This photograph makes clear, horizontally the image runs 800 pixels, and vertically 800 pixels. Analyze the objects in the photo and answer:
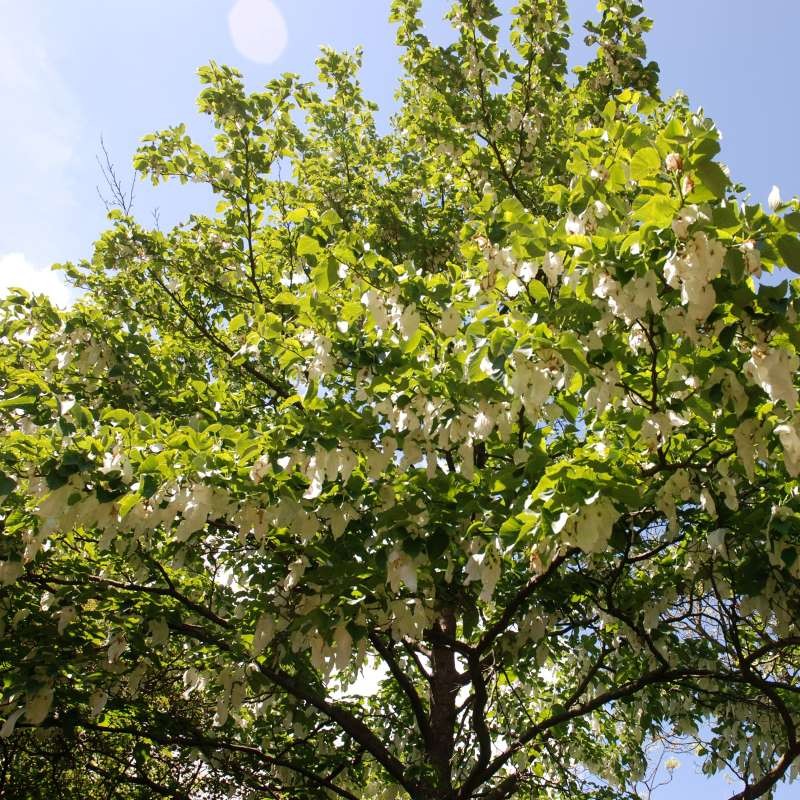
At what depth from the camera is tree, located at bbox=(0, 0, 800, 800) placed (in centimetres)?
288

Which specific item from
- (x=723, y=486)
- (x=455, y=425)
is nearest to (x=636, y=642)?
(x=723, y=486)

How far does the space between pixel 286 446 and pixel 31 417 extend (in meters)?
1.59

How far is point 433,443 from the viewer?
374cm

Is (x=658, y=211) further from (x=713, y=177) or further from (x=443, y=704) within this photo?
(x=443, y=704)

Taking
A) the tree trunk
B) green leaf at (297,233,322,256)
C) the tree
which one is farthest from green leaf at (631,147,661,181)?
the tree trunk

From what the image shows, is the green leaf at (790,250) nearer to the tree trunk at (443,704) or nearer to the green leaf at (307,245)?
the green leaf at (307,245)

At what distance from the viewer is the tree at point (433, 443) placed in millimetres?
2885

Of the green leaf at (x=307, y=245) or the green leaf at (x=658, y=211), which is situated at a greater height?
the green leaf at (x=307, y=245)

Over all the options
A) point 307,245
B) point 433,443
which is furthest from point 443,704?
point 307,245

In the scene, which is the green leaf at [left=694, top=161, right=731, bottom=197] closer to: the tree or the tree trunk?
the tree

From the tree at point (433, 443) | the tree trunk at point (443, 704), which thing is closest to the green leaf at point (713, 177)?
the tree at point (433, 443)

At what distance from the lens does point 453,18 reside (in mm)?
6559

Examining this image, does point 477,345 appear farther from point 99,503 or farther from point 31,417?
point 31,417

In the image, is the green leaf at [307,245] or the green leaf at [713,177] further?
the green leaf at [307,245]
